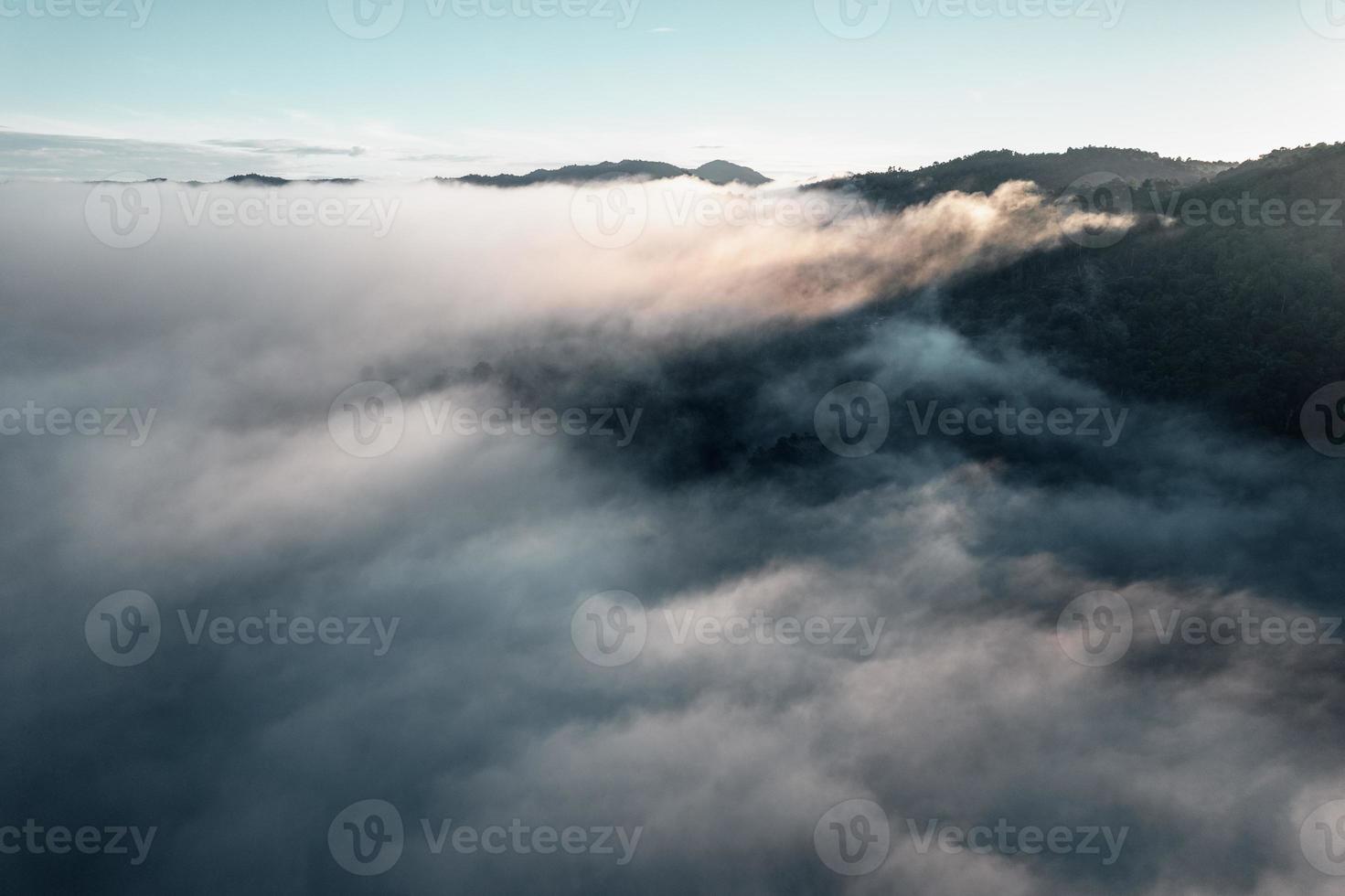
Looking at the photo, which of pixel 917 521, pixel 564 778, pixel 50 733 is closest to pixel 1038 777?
pixel 917 521

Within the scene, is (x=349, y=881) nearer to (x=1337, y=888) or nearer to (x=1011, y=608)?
(x=1011, y=608)

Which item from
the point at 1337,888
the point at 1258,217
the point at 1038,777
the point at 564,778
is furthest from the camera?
the point at 1258,217

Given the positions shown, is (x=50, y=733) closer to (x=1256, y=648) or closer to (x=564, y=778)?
(x=564, y=778)

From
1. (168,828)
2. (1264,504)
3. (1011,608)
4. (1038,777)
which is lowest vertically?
(168,828)

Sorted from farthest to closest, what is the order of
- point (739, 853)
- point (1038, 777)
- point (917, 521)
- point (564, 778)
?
point (917, 521), point (564, 778), point (739, 853), point (1038, 777)

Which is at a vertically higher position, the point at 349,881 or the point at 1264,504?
the point at 1264,504

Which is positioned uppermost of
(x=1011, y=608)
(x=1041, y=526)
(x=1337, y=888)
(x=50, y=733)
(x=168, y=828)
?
(x=1041, y=526)

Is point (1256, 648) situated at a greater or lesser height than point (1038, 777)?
greater

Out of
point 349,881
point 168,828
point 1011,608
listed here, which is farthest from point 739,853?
point 168,828

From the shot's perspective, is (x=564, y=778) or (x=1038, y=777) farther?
(x=564, y=778)
